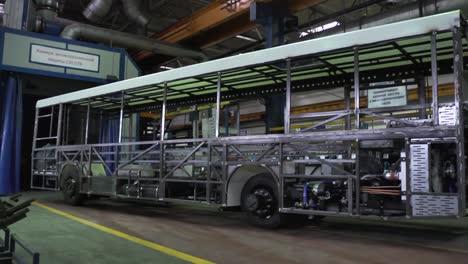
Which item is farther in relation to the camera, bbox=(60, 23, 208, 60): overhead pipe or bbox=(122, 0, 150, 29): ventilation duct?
bbox=(122, 0, 150, 29): ventilation duct

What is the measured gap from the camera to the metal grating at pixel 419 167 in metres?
4.66

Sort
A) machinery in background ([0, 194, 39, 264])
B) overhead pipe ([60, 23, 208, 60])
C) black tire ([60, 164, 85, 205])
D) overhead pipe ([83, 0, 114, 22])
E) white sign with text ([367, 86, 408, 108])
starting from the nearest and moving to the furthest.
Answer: machinery in background ([0, 194, 39, 264]), white sign with text ([367, 86, 408, 108]), black tire ([60, 164, 85, 205]), overhead pipe ([60, 23, 208, 60]), overhead pipe ([83, 0, 114, 22])

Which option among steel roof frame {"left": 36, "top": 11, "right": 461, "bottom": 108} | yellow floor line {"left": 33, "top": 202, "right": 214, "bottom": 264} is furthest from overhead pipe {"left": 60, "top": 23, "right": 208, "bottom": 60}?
yellow floor line {"left": 33, "top": 202, "right": 214, "bottom": 264}

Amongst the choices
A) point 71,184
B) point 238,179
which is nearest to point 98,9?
point 71,184

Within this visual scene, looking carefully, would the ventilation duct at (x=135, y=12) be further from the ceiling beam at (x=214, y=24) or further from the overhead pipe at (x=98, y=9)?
the ceiling beam at (x=214, y=24)

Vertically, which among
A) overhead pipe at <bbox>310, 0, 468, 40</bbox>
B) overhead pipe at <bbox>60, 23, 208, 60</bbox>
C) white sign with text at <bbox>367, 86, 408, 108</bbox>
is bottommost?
white sign with text at <bbox>367, 86, 408, 108</bbox>

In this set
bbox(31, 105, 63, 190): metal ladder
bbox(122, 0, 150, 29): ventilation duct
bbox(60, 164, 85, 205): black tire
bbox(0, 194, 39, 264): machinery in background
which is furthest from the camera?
bbox(122, 0, 150, 29): ventilation duct

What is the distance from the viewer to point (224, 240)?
18.4ft

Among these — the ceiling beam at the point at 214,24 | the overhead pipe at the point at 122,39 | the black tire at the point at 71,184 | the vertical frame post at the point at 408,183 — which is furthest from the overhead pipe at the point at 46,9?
the vertical frame post at the point at 408,183

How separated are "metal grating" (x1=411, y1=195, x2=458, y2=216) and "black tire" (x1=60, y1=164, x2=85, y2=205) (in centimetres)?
712

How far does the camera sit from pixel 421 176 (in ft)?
15.4

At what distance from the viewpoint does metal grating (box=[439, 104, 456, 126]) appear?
462 cm

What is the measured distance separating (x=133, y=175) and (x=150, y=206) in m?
2.41

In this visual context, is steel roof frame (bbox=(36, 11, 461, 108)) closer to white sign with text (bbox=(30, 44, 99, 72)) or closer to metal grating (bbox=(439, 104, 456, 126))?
metal grating (bbox=(439, 104, 456, 126))
